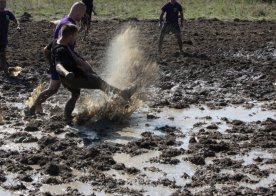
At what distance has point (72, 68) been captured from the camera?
1005 centimetres

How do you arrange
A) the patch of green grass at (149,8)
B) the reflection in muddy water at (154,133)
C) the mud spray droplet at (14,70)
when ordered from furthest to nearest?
1. the patch of green grass at (149,8)
2. the mud spray droplet at (14,70)
3. the reflection in muddy water at (154,133)

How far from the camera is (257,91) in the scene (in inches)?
506

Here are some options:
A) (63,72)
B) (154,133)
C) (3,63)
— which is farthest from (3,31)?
(154,133)

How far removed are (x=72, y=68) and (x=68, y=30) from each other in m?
0.63

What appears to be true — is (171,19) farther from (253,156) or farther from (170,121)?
(253,156)

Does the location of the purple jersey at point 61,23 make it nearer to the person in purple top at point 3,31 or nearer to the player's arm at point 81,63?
the player's arm at point 81,63

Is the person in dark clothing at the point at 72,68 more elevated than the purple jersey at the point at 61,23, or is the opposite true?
the purple jersey at the point at 61,23

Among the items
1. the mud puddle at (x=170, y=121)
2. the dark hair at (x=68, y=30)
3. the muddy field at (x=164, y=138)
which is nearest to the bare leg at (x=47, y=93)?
the muddy field at (x=164, y=138)

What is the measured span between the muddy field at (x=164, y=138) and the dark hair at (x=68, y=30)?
142 centimetres

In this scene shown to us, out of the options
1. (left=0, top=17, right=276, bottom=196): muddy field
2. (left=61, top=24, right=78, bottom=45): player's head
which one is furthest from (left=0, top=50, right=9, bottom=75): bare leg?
(left=61, top=24, right=78, bottom=45): player's head

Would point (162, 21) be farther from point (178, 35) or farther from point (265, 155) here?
point (265, 155)

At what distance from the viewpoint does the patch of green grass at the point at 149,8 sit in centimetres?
2781

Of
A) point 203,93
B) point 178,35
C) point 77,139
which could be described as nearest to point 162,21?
point 178,35

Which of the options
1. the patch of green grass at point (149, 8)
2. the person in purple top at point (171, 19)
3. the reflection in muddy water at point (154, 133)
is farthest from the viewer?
the patch of green grass at point (149, 8)
